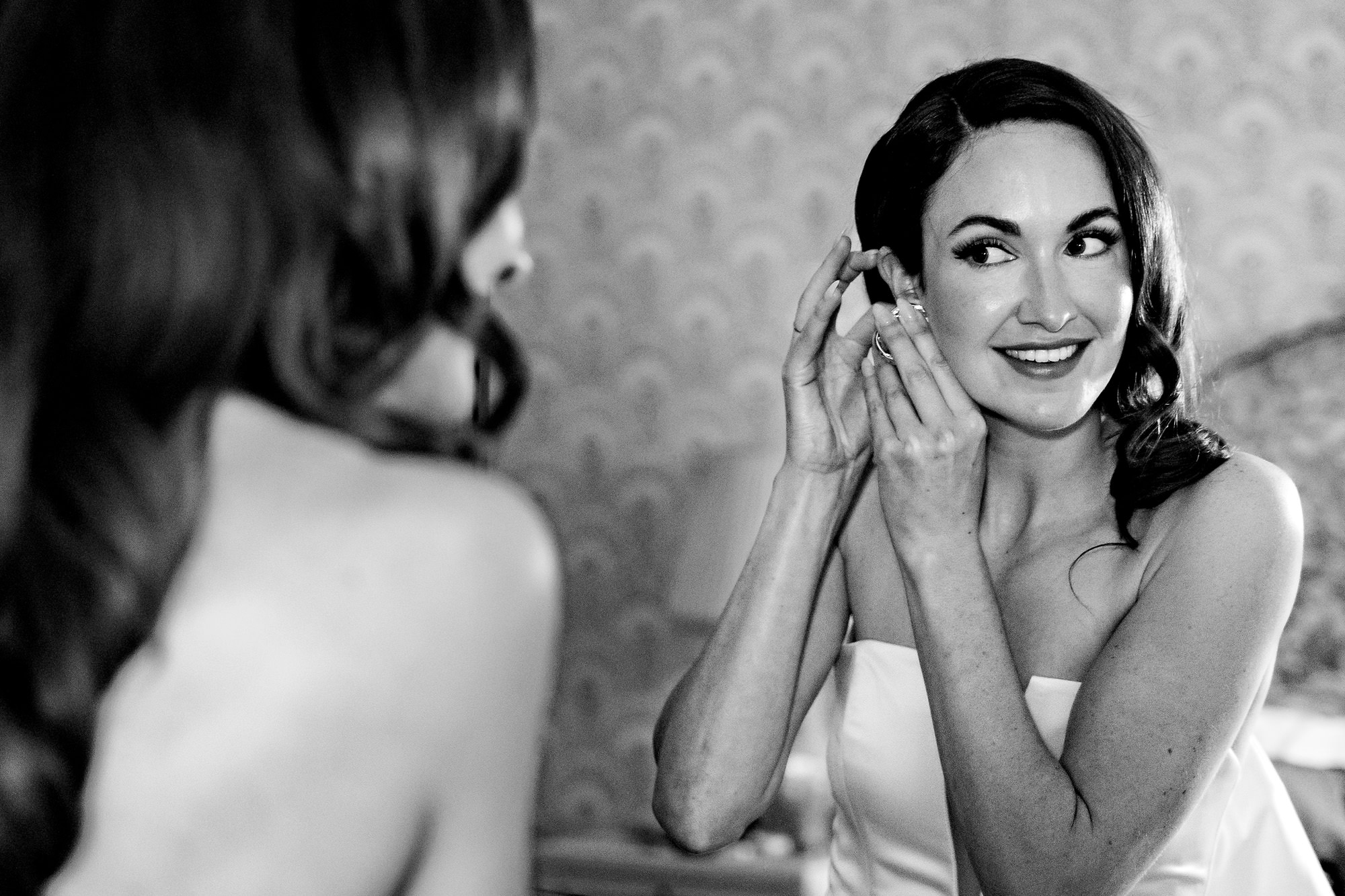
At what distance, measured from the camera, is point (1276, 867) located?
1.66m

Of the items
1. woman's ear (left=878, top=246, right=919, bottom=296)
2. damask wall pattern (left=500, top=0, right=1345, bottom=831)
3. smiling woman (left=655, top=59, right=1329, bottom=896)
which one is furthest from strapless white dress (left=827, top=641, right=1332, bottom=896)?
damask wall pattern (left=500, top=0, right=1345, bottom=831)

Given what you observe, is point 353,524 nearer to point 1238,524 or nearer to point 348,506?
point 348,506

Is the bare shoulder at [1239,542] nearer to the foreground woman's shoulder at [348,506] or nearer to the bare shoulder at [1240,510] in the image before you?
the bare shoulder at [1240,510]

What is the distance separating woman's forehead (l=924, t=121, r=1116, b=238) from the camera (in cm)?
164

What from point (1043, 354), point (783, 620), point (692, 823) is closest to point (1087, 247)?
point (1043, 354)

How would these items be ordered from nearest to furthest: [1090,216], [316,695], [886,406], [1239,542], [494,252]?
[316,695], [494,252], [1239,542], [1090,216], [886,406]

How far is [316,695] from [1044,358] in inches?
50.5

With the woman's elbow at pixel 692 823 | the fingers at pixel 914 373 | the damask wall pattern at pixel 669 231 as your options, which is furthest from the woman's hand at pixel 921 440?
the damask wall pattern at pixel 669 231

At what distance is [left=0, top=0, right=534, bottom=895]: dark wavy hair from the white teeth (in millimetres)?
1175

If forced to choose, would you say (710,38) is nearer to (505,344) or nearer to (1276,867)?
(1276,867)

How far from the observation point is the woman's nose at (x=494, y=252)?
32.1 inches

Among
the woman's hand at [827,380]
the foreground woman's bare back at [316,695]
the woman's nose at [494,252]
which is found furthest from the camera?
the woman's hand at [827,380]

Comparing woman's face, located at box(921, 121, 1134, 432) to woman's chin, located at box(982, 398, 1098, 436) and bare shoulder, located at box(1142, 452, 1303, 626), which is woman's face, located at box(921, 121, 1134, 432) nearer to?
woman's chin, located at box(982, 398, 1098, 436)

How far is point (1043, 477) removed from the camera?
1.83m
